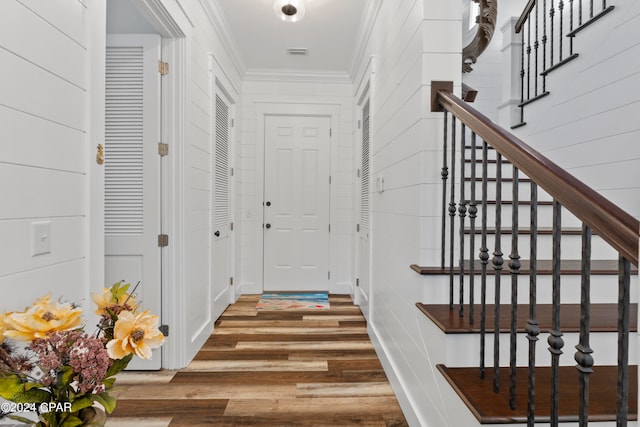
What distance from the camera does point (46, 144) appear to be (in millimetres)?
1223

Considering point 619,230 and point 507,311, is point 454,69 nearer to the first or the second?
point 507,311

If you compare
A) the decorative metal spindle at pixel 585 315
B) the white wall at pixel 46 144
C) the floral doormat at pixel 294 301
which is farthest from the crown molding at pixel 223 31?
the decorative metal spindle at pixel 585 315

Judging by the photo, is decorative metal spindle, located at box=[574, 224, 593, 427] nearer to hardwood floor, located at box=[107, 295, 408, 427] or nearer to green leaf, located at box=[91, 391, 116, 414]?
green leaf, located at box=[91, 391, 116, 414]

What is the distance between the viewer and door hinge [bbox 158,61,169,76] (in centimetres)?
245

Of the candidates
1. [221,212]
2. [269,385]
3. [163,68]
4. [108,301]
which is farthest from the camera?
[221,212]

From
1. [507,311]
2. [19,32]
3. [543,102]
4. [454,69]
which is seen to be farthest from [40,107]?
[543,102]

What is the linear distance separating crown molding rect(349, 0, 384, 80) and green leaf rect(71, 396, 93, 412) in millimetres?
2883

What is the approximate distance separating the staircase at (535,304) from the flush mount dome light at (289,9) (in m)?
1.65

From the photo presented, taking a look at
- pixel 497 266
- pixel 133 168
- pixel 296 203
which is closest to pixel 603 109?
pixel 497 266

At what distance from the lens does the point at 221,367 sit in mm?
2572

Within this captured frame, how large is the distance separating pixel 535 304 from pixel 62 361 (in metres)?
1.12

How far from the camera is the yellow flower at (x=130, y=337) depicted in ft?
2.50

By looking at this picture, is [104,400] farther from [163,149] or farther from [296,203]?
[296,203]

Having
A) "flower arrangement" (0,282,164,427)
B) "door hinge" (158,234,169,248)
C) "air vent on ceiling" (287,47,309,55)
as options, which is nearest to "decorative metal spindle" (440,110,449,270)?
"flower arrangement" (0,282,164,427)
